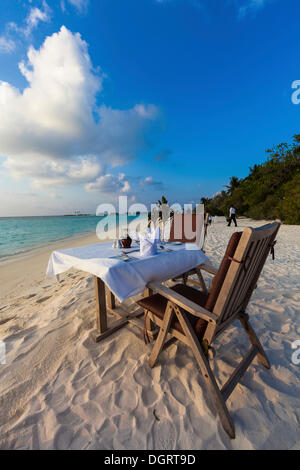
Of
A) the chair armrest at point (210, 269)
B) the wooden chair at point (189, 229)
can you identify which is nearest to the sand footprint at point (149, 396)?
the chair armrest at point (210, 269)

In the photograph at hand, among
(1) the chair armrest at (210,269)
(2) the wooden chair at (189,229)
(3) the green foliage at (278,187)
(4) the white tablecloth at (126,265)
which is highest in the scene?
(3) the green foliage at (278,187)

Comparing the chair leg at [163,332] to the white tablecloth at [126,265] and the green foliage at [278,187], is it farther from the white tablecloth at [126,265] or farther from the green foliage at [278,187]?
the green foliage at [278,187]

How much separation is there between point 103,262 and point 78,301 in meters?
1.47

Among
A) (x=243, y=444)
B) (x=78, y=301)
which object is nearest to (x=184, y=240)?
(x=78, y=301)

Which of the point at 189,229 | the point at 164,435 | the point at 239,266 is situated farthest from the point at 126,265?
the point at 189,229

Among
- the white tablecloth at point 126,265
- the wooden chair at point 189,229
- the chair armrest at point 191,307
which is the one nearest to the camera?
the chair armrest at point 191,307

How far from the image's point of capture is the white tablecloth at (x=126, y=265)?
1505mm

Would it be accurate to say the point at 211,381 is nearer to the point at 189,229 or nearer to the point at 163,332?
the point at 163,332

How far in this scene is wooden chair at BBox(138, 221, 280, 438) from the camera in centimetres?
112

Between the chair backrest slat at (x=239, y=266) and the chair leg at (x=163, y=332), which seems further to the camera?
the chair leg at (x=163, y=332)

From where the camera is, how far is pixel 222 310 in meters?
1.18

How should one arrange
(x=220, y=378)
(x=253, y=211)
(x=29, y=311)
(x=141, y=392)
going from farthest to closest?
(x=253, y=211) → (x=29, y=311) → (x=220, y=378) → (x=141, y=392)

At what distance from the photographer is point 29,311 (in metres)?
2.68
